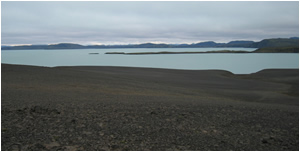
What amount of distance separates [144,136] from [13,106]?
5011 millimetres

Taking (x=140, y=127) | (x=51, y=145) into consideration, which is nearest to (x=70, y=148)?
(x=51, y=145)

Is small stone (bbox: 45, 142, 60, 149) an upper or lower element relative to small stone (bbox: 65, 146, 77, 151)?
upper

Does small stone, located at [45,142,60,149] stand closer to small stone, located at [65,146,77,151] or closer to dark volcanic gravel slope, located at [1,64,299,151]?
dark volcanic gravel slope, located at [1,64,299,151]

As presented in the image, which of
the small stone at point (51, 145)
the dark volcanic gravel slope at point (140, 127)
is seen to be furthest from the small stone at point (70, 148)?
the small stone at point (51, 145)

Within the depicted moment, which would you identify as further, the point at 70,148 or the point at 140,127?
the point at 140,127

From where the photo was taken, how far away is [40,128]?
6.55 metres

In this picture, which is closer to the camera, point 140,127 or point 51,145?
point 51,145

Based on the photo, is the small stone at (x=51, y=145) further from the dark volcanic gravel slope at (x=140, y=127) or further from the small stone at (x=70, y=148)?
the small stone at (x=70, y=148)

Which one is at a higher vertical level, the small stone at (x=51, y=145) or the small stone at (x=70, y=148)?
the small stone at (x=51, y=145)

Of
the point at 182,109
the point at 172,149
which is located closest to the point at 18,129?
the point at 172,149

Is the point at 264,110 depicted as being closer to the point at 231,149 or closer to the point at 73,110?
the point at 231,149

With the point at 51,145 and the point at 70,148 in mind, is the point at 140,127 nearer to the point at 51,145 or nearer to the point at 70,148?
the point at 70,148

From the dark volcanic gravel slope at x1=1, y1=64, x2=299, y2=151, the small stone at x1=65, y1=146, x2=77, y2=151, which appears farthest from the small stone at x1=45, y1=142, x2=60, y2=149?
the small stone at x1=65, y1=146, x2=77, y2=151

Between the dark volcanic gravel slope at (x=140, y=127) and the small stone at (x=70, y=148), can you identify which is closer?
the small stone at (x=70, y=148)
